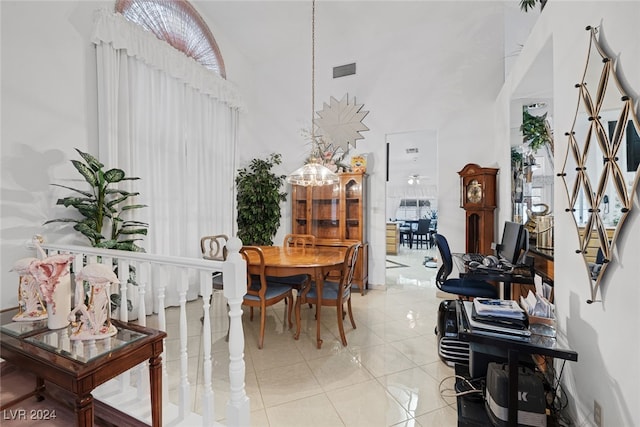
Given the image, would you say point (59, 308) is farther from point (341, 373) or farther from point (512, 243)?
point (512, 243)

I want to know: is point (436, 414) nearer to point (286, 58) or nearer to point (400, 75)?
point (400, 75)

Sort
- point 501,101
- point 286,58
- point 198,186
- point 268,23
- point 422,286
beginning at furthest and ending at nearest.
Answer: point 286,58 < point 422,286 < point 268,23 < point 198,186 < point 501,101

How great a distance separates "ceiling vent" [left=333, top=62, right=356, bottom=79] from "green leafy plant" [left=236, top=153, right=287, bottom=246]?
189cm

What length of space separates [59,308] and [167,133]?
Answer: 8.36 ft

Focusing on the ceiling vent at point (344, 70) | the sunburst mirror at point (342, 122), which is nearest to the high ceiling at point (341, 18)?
the ceiling vent at point (344, 70)

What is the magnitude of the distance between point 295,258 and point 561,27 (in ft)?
8.84

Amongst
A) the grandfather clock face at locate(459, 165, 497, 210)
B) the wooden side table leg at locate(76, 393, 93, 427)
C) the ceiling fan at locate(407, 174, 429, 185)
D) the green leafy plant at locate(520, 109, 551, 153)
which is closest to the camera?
the wooden side table leg at locate(76, 393, 93, 427)

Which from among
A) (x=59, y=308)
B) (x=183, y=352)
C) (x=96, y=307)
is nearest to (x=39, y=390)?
(x=59, y=308)

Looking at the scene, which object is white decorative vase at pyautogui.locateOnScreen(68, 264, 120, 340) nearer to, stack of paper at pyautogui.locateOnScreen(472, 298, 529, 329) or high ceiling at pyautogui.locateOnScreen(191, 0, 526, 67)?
stack of paper at pyautogui.locateOnScreen(472, 298, 529, 329)

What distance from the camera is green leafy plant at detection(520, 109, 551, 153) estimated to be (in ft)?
9.84

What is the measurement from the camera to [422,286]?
4.73 meters

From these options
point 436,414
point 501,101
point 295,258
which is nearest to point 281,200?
point 295,258

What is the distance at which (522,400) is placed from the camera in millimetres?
1495

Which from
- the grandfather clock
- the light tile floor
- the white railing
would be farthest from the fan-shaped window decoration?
the grandfather clock
